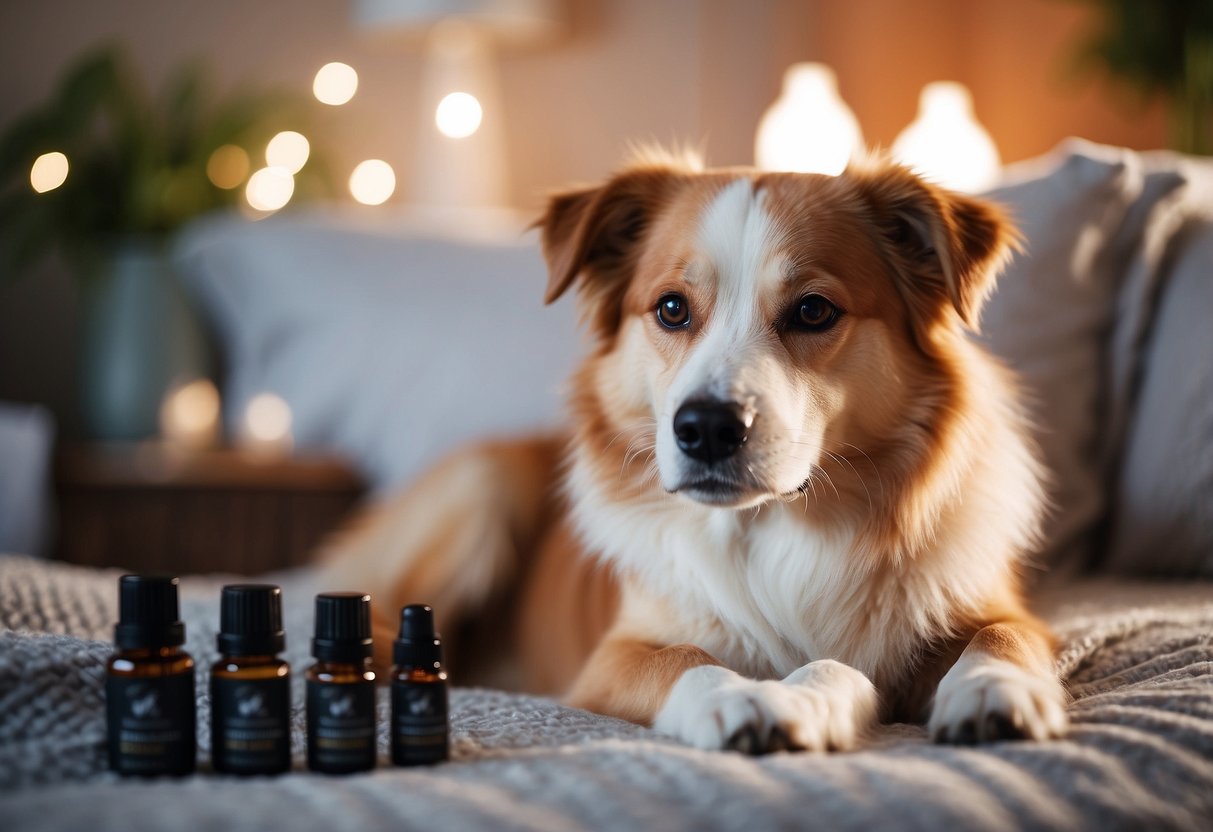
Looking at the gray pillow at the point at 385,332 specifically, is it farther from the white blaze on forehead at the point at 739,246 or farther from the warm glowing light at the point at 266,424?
the white blaze on forehead at the point at 739,246

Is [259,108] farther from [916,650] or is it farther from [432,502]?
[916,650]

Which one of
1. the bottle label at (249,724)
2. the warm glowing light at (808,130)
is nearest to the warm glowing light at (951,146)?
the warm glowing light at (808,130)

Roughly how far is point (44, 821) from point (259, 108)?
262cm

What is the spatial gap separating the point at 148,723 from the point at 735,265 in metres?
0.84

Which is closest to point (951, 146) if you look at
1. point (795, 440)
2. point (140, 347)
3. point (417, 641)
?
point (795, 440)

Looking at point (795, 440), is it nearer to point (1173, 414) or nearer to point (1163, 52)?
point (1173, 414)

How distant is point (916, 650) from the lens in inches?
51.2

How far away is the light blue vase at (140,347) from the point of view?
273cm

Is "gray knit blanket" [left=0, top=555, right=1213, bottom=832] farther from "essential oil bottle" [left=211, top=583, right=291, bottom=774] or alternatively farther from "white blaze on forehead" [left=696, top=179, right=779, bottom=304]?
"white blaze on forehead" [left=696, top=179, right=779, bottom=304]

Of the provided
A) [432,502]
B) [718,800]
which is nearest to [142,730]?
[718,800]

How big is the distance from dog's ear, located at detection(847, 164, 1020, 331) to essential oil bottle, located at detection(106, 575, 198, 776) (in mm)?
954

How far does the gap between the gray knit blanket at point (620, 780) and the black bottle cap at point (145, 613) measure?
11cm

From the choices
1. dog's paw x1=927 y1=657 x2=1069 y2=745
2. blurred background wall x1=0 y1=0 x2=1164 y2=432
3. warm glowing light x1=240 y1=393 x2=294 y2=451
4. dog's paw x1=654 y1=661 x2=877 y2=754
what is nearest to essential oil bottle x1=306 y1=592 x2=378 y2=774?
dog's paw x1=654 y1=661 x2=877 y2=754

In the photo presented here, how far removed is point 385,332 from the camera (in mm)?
2510
